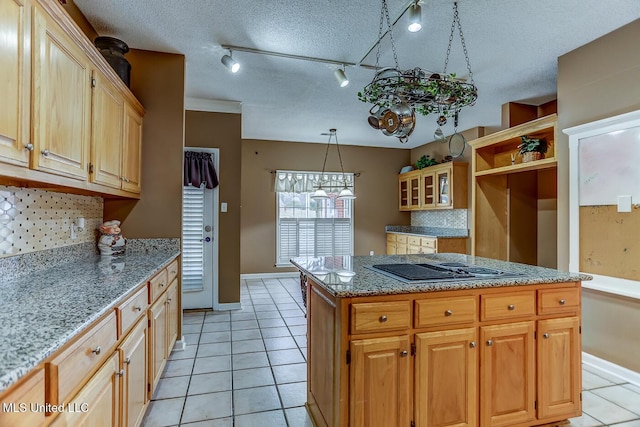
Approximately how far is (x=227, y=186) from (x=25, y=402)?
3.65 metres

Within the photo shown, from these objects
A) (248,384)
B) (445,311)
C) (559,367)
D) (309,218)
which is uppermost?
(309,218)

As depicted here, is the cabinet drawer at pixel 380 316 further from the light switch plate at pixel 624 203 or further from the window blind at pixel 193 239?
the window blind at pixel 193 239

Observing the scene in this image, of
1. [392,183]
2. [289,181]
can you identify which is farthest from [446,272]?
[392,183]

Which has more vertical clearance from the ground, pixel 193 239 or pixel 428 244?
pixel 193 239

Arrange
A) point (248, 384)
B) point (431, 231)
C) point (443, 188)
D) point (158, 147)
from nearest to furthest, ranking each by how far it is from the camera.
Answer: point (248, 384) < point (158, 147) < point (443, 188) < point (431, 231)

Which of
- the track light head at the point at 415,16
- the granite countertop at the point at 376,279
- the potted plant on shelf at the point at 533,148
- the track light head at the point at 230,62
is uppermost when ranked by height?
the track light head at the point at 230,62

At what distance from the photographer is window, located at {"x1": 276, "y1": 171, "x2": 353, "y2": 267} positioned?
650 cm

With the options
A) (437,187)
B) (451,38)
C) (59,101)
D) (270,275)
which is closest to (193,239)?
(270,275)

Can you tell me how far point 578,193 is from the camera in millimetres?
2854

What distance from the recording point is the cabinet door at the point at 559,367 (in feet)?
6.17

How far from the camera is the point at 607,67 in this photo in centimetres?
268

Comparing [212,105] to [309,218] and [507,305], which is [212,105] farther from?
[507,305]

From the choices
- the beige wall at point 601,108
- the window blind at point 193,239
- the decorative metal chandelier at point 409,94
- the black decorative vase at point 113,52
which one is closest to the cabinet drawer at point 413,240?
the beige wall at point 601,108

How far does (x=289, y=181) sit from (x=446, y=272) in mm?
4762
